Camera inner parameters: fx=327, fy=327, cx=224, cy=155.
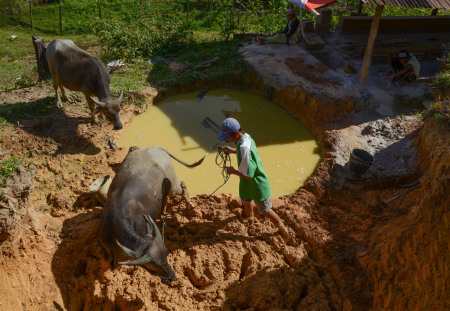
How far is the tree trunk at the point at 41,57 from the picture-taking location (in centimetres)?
830

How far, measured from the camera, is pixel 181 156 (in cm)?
689

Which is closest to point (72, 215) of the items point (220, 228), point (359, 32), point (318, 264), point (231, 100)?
A: point (220, 228)

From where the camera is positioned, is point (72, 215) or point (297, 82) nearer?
point (72, 215)

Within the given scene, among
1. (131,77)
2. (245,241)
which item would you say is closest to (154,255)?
(245,241)

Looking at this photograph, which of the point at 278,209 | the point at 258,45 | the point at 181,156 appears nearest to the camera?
the point at 278,209

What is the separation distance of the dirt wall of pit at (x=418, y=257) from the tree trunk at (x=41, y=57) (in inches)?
341

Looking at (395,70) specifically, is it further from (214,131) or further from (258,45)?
(214,131)

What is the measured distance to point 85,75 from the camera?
7051 mm

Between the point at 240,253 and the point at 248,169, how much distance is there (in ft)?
4.32

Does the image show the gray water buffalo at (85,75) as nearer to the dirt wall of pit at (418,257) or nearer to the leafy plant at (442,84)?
the dirt wall of pit at (418,257)

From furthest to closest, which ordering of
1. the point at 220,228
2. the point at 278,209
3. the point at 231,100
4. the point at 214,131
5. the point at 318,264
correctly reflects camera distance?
the point at 231,100, the point at 214,131, the point at 278,209, the point at 220,228, the point at 318,264

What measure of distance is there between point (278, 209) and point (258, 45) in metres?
6.57

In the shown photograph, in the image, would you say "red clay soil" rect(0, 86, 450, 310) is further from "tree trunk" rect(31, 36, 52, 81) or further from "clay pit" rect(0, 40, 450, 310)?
"tree trunk" rect(31, 36, 52, 81)

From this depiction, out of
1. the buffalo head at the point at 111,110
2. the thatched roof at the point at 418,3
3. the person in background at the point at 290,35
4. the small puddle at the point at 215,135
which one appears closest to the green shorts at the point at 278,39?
the person in background at the point at 290,35
